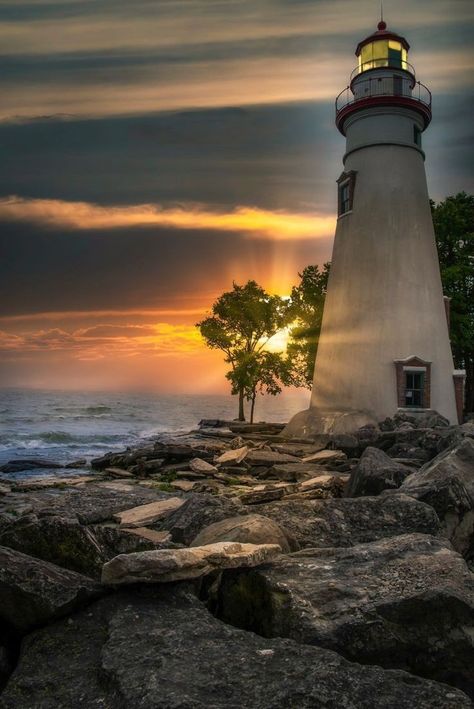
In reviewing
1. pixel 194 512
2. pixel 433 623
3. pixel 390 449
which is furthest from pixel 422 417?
pixel 433 623

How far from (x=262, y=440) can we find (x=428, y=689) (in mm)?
22931

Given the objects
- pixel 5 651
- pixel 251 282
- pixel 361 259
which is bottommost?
pixel 5 651

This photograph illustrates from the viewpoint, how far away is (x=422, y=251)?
85.4ft

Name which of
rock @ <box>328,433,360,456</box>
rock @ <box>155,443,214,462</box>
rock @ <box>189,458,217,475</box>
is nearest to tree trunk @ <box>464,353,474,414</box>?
rock @ <box>328,433,360,456</box>

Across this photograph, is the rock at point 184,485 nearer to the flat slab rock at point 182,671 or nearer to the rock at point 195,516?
the rock at point 195,516

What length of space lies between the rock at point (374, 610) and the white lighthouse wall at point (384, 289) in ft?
66.9

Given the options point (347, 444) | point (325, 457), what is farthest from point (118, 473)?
point (347, 444)

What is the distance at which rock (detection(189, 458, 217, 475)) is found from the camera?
18719 mm

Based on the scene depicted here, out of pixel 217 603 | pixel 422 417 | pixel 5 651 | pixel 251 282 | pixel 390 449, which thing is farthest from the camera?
pixel 251 282

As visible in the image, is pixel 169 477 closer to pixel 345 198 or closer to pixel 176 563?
pixel 176 563

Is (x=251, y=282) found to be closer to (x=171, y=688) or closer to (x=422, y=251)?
(x=422, y=251)

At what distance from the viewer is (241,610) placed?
497 cm

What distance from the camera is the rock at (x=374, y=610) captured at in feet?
14.9

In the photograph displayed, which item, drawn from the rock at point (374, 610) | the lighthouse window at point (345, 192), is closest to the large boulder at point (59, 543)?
the rock at point (374, 610)
